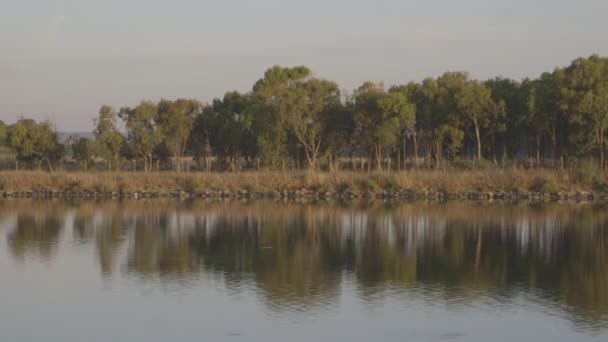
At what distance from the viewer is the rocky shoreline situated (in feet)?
145

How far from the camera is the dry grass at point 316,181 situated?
149 feet

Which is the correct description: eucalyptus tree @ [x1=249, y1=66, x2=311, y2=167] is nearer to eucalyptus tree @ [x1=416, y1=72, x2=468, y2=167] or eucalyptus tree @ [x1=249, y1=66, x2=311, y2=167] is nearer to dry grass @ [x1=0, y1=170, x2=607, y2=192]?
dry grass @ [x1=0, y1=170, x2=607, y2=192]

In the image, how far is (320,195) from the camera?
45812mm

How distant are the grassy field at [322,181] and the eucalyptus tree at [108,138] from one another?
30.2 feet

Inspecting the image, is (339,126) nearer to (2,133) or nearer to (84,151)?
(84,151)

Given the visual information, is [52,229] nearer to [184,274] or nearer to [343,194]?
[184,274]

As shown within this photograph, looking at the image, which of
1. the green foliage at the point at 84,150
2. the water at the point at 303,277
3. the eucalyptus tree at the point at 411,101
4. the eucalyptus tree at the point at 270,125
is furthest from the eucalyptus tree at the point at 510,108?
the green foliage at the point at 84,150

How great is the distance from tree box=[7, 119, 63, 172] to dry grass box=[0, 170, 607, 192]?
9.90 meters

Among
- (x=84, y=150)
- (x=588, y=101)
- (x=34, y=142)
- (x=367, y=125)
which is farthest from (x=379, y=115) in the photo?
(x=34, y=142)

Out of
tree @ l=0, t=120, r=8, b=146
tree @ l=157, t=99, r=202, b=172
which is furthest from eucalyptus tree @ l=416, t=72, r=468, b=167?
tree @ l=0, t=120, r=8, b=146

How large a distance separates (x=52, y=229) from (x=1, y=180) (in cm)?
2073

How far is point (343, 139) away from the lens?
2264 inches

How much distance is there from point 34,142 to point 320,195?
23838 mm

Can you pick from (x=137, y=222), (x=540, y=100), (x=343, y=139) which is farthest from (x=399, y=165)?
(x=137, y=222)
